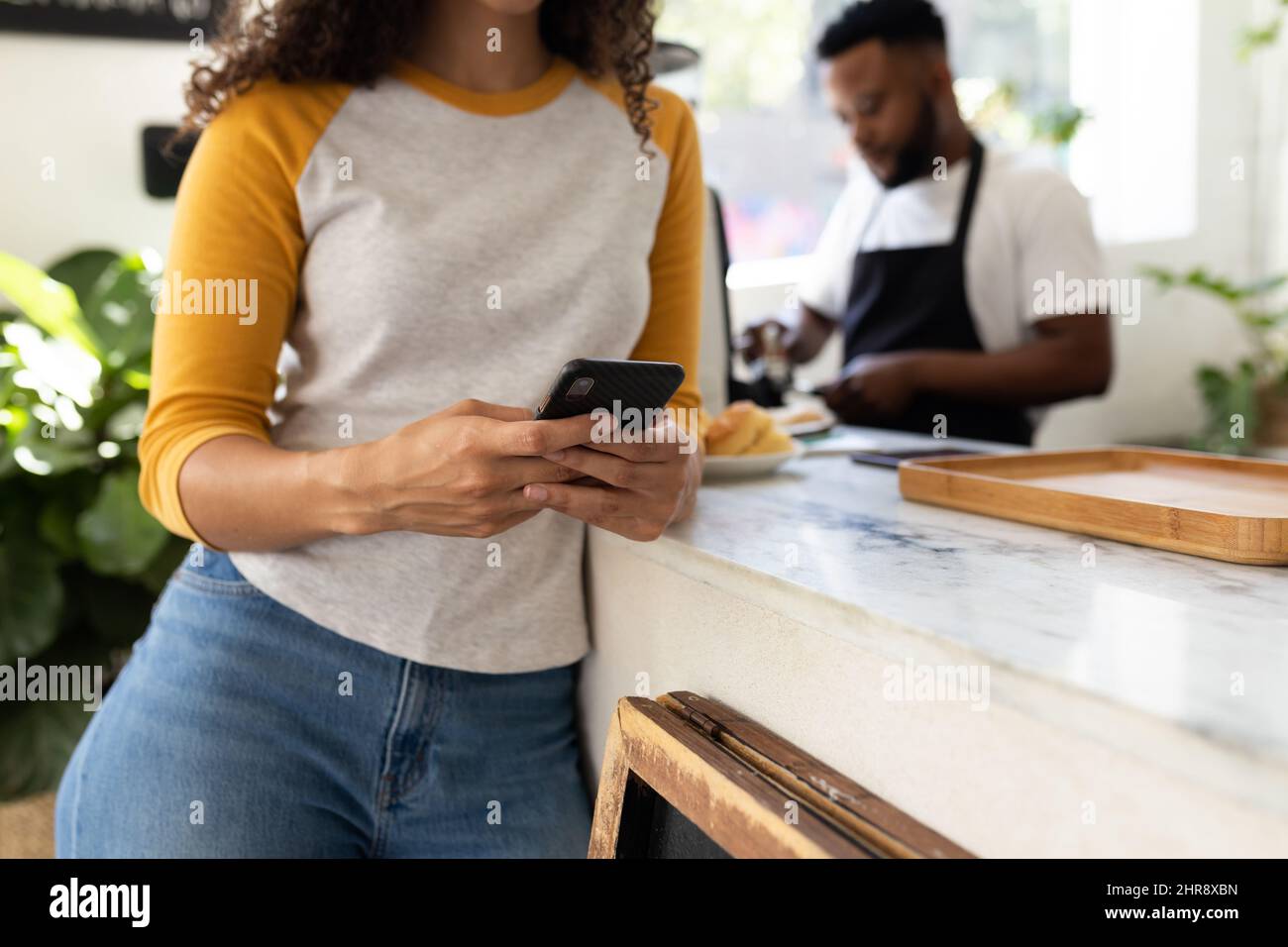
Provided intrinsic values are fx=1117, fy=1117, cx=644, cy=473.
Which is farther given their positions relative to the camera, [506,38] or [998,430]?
[998,430]

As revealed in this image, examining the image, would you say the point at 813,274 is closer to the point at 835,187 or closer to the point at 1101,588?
the point at 835,187

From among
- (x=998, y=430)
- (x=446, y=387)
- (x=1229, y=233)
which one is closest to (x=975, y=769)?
(x=446, y=387)

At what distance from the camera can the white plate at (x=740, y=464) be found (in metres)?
1.16

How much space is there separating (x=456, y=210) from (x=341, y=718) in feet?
1.51

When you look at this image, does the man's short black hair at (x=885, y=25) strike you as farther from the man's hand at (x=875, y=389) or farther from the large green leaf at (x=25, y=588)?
the large green leaf at (x=25, y=588)

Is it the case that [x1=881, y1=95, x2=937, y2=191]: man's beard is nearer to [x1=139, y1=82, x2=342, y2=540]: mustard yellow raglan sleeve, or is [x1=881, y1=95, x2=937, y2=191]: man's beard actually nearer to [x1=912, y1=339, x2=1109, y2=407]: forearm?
[x1=912, y1=339, x2=1109, y2=407]: forearm

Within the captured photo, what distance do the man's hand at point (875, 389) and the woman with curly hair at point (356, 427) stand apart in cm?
87

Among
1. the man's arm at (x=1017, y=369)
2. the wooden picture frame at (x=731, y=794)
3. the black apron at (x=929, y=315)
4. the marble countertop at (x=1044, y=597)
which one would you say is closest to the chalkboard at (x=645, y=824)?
the wooden picture frame at (x=731, y=794)

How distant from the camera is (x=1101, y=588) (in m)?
0.68

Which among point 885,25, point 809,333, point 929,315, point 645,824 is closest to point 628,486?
point 645,824

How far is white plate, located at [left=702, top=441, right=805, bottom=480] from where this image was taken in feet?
3.80

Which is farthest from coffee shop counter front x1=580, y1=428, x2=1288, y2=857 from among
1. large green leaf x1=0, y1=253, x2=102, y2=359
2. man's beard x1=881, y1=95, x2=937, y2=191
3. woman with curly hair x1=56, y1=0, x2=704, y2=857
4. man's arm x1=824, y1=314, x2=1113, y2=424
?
man's beard x1=881, y1=95, x2=937, y2=191
